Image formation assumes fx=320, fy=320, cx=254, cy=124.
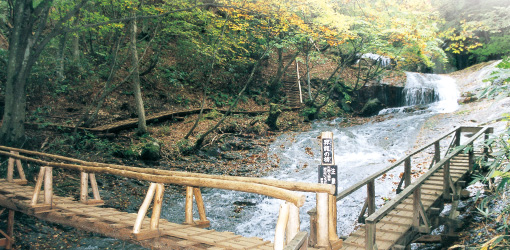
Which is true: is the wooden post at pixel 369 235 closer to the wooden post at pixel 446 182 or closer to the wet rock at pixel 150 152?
the wooden post at pixel 446 182

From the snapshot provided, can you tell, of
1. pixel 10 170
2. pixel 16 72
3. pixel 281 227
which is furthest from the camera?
pixel 16 72

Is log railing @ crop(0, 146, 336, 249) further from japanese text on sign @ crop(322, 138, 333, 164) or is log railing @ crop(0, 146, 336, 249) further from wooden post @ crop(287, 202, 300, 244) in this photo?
japanese text on sign @ crop(322, 138, 333, 164)

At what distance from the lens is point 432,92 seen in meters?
23.0

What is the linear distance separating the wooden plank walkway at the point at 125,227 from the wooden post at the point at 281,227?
972mm

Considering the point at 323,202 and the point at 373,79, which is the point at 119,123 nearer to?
the point at 323,202

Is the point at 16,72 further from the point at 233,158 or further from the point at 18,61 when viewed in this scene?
the point at 233,158

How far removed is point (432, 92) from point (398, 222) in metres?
20.3

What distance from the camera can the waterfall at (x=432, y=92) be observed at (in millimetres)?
21656

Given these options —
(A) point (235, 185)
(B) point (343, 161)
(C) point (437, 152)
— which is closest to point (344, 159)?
(B) point (343, 161)

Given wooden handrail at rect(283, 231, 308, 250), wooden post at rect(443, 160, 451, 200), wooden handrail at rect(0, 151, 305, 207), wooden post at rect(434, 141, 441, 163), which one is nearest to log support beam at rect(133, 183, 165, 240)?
wooden handrail at rect(0, 151, 305, 207)

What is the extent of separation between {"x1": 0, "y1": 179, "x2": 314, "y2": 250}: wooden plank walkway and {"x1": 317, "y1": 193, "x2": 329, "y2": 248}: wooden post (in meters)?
0.60

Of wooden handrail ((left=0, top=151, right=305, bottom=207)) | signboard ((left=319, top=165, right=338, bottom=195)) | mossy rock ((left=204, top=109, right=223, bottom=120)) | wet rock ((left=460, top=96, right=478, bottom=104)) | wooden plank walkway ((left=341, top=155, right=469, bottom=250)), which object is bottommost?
wooden plank walkway ((left=341, top=155, right=469, bottom=250))

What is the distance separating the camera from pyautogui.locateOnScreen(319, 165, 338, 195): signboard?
5.33 m

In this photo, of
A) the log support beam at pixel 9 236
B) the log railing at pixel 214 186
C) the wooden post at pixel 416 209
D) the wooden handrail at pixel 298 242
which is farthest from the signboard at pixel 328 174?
the log support beam at pixel 9 236
